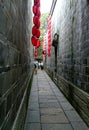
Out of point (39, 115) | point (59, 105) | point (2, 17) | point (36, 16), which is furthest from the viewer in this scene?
point (36, 16)

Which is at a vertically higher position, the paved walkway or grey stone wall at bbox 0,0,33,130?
grey stone wall at bbox 0,0,33,130

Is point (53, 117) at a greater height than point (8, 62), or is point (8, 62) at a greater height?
point (8, 62)

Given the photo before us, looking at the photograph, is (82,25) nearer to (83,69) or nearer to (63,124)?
(83,69)

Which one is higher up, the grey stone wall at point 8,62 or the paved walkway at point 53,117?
the grey stone wall at point 8,62

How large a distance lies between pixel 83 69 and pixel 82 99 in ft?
2.61

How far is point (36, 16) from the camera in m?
10.6

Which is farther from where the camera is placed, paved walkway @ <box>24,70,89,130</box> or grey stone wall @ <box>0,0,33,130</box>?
paved walkway @ <box>24,70,89,130</box>

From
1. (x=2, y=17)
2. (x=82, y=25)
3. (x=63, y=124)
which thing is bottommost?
(x=63, y=124)

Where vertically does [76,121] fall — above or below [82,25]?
below

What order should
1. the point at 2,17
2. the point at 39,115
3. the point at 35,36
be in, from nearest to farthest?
the point at 2,17 < the point at 39,115 < the point at 35,36

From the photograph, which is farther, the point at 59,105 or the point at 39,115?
the point at 59,105

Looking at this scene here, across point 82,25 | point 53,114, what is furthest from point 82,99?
point 82,25

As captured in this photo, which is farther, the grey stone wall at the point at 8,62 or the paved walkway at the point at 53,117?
the paved walkway at the point at 53,117

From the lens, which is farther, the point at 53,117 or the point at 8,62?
the point at 53,117
